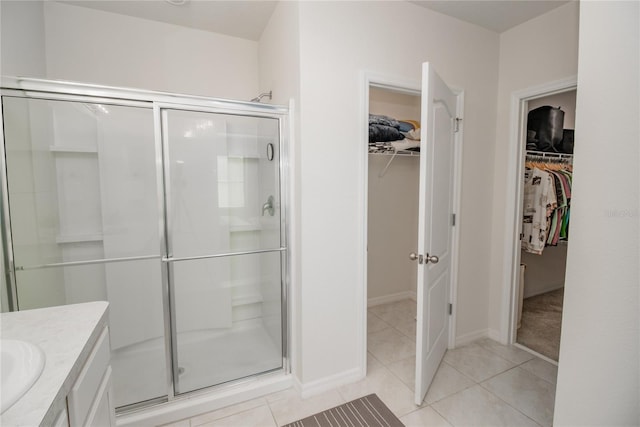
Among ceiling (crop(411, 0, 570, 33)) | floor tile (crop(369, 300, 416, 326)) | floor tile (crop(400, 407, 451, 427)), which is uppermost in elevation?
ceiling (crop(411, 0, 570, 33))

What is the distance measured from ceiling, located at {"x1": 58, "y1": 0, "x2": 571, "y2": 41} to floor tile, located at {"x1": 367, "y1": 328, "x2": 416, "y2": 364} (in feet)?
8.71

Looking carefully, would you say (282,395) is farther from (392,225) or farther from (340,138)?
(392,225)

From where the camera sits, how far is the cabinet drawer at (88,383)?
82 centimetres

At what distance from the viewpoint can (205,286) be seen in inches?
81.8

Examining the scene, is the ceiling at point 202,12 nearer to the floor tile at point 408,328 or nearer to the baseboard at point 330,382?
the baseboard at point 330,382

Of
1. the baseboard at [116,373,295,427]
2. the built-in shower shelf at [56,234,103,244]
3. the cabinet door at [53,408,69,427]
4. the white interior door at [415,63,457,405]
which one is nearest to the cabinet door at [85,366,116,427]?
→ the cabinet door at [53,408,69,427]

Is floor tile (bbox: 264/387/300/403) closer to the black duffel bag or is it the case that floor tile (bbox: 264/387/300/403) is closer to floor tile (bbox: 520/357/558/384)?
floor tile (bbox: 520/357/558/384)

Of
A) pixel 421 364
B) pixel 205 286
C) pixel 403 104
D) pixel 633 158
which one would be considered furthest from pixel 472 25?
pixel 205 286

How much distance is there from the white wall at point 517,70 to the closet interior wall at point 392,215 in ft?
3.13

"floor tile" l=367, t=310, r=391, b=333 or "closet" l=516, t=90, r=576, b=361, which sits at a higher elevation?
"closet" l=516, t=90, r=576, b=361

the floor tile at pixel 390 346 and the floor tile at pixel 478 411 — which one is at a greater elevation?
the floor tile at pixel 390 346

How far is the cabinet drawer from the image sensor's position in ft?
2.70

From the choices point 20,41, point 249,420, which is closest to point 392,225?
point 249,420

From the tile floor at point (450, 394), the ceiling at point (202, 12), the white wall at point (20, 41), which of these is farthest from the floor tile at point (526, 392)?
the ceiling at point (202, 12)
